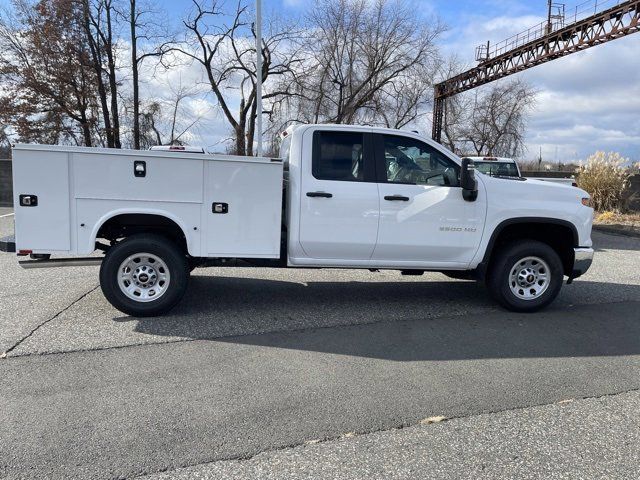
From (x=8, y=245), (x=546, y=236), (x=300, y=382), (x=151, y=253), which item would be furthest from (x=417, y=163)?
(x=8, y=245)

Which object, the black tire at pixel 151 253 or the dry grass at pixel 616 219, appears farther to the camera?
the dry grass at pixel 616 219

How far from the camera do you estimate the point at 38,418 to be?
3236mm

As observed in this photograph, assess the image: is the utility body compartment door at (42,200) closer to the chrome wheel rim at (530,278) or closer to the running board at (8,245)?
the running board at (8,245)

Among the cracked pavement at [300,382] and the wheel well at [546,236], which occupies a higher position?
the wheel well at [546,236]

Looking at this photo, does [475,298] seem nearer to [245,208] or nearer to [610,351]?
[610,351]

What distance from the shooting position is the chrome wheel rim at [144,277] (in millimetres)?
5234

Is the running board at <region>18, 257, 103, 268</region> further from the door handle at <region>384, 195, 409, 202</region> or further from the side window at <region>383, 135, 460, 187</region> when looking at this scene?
the side window at <region>383, 135, 460, 187</region>

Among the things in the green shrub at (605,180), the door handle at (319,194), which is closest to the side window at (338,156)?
the door handle at (319,194)

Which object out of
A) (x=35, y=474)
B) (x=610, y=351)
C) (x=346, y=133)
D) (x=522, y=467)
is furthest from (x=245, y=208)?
(x=610, y=351)

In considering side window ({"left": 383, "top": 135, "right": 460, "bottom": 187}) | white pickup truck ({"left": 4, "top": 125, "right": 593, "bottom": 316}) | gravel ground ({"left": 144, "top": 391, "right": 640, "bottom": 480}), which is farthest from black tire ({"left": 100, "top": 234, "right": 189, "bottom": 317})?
gravel ground ({"left": 144, "top": 391, "right": 640, "bottom": 480})

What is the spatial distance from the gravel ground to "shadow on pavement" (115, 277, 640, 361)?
3.97ft

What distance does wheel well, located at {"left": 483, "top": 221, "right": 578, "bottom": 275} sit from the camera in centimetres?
591

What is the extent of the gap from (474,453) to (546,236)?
13.2 feet

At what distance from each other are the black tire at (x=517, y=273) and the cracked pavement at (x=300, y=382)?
8.3 inches
